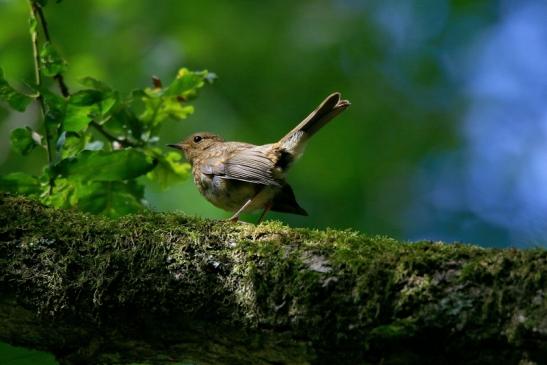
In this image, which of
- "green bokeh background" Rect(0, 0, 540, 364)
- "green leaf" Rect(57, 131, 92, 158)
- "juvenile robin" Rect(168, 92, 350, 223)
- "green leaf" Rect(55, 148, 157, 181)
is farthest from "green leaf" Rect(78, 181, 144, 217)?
"green bokeh background" Rect(0, 0, 540, 364)

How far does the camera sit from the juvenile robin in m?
6.07

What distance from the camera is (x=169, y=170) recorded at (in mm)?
5215

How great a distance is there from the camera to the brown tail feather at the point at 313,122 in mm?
6145

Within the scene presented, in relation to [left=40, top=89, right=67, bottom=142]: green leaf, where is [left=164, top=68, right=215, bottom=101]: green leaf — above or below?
above

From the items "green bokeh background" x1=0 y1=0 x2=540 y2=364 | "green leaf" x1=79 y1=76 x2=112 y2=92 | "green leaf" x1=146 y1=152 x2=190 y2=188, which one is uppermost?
"green bokeh background" x1=0 y1=0 x2=540 y2=364

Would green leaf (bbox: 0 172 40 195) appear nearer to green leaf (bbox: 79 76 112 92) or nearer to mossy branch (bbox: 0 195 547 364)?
mossy branch (bbox: 0 195 547 364)

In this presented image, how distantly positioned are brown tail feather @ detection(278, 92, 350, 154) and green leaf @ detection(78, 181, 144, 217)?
6.06 ft

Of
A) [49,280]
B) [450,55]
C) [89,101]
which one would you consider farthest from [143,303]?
[450,55]

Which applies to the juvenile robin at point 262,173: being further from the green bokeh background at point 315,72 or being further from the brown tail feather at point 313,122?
the green bokeh background at point 315,72

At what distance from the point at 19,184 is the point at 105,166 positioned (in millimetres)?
483

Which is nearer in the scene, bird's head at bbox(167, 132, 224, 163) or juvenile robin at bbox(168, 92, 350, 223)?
juvenile robin at bbox(168, 92, 350, 223)

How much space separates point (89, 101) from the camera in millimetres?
4480

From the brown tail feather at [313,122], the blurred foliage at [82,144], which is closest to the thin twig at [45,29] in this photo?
the blurred foliage at [82,144]

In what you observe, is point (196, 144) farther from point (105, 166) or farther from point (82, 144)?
point (105, 166)
